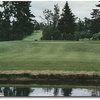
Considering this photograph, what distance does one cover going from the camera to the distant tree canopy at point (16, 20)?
49.0 ft

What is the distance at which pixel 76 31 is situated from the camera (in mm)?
15188

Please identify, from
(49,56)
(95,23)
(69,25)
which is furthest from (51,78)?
(49,56)

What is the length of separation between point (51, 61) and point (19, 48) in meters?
3.69

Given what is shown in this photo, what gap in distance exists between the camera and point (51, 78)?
13844 mm

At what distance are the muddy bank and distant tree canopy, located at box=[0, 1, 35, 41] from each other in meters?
1.95

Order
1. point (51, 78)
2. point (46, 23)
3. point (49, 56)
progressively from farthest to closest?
point (49, 56) < point (46, 23) < point (51, 78)

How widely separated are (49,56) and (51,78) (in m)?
3.76

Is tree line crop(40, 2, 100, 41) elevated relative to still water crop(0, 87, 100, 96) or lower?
elevated

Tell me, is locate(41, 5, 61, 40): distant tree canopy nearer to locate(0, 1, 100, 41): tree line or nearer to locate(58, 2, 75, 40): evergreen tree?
locate(0, 1, 100, 41): tree line

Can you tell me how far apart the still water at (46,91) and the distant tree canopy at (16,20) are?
313 cm

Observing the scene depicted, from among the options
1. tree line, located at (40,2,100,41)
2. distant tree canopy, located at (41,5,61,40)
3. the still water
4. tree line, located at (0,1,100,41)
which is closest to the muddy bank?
the still water

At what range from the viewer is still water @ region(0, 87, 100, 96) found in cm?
1160

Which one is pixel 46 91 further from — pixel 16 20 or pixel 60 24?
pixel 16 20

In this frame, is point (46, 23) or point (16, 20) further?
point (46, 23)
